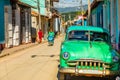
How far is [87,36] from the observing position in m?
12.3

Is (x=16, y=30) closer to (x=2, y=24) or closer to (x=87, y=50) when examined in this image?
(x=2, y=24)

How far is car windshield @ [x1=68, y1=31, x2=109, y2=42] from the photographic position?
12241mm

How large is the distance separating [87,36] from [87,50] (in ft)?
5.62

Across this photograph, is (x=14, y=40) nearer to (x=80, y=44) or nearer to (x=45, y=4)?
(x=80, y=44)

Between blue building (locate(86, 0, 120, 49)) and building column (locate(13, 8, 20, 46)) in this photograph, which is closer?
blue building (locate(86, 0, 120, 49))

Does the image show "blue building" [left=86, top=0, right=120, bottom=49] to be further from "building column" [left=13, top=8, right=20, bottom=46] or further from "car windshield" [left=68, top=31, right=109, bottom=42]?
"building column" [left=13, top=8, right=20, bottom=46]

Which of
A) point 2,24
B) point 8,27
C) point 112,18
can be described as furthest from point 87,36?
point 8,27

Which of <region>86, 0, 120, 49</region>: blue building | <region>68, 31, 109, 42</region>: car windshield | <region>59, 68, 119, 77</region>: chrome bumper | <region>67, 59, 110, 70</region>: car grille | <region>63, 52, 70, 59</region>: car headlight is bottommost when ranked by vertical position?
→ <region>59, 68, 119, 77</region>: chrome bumper

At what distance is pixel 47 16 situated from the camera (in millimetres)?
64125

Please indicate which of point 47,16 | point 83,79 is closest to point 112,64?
point 83,79

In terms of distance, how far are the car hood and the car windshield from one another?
0.94 m

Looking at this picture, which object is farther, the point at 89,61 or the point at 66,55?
the point at 66,55

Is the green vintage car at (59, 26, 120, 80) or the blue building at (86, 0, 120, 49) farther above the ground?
the blue building at (86, 0, 120, 49)

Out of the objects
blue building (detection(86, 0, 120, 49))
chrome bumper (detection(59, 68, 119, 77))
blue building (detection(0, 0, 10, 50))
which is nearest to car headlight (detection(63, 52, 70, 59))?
chrome bumper (detection(59, 68, 119, 77))
